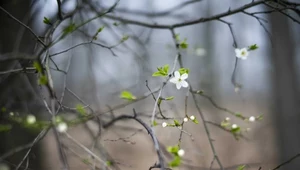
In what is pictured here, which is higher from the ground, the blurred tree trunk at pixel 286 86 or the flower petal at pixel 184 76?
the blurred tree trunk at pixel 286 86

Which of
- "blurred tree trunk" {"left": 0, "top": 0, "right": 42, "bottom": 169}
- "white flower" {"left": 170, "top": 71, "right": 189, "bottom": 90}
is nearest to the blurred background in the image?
"blurred tree trunk" {"left": 0, "top": 0, "right": 42, "bottom": 169}

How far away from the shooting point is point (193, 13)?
2961mm

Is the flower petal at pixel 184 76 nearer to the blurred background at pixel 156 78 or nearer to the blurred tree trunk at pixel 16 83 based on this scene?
the blurred background at pixel 156 78

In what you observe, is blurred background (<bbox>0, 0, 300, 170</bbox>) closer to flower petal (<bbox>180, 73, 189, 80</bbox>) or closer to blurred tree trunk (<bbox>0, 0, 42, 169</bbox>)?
blurred tree trunk (<bbox>0, 0, 42, 169</bbox>)

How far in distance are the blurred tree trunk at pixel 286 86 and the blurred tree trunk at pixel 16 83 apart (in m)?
1.61

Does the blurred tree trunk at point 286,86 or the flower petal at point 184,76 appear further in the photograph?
the blurred tree trunk at point 286,86

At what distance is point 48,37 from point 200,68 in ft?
8.83

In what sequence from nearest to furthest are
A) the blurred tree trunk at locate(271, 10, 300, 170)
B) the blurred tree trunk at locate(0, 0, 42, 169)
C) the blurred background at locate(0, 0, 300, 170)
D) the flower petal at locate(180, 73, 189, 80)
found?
the flower petal at locate(180, 73, 189, 80) < the blurred tree trunk at locate(0, 0, 42, 169) < the blurred background at locate(0, 0, 300, 170) < the blurred tree trunk at locate(271, 10, 300, 170)

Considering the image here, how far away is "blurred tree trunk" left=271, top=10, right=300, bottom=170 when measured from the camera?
88.8 inches

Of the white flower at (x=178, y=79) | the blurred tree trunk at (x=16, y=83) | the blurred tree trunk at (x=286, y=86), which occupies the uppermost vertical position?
the blurred tree trunk at (x=286, y=86)

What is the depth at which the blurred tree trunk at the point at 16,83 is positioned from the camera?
1.30m

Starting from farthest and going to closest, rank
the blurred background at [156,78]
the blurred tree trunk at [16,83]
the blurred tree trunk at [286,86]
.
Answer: the blurred tree trunk at [286,86] < the blurred background at [156,78] < the blurred tree trunk at [16,83]

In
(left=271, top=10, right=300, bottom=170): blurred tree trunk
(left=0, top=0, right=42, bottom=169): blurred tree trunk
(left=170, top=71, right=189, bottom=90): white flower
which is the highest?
(left=271, top=10, right=300, bottom=170): blurred tree trunk

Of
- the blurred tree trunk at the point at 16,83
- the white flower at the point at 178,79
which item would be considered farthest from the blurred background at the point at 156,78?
the white flower at the point at 178,79
